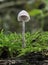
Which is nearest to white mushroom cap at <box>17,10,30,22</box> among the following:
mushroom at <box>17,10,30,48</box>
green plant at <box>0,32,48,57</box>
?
mushroom at <box>17,10,30,48</box>

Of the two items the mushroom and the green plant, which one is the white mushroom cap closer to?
the mushroom

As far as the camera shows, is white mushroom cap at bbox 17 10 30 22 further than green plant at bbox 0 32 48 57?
Yes

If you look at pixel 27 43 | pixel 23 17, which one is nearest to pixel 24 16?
pixel 23 17

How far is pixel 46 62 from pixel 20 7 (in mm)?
4289

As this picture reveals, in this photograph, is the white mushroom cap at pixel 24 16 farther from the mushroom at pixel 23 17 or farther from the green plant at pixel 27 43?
the green plant at pixel 27 43

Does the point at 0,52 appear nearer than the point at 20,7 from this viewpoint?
Yes

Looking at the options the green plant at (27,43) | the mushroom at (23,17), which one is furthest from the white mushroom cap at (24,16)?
the green plant at (27,43)

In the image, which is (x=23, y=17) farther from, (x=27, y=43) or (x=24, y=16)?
(x=27, y=43)

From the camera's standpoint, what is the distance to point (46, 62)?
4.48 ft

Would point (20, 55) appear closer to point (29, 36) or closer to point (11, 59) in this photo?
point (11, 59)

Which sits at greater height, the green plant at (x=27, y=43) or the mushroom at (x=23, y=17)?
the mushroom at (x=23, y=17)

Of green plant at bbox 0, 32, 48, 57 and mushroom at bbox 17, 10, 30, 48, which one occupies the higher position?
mushroom at bbox 17, 10, 30, 48

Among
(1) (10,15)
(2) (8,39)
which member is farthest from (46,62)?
(1) (10,15)

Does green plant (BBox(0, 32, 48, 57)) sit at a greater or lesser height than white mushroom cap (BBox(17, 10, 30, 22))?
lesser
